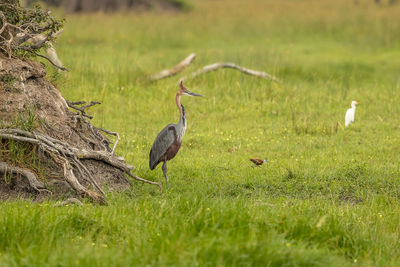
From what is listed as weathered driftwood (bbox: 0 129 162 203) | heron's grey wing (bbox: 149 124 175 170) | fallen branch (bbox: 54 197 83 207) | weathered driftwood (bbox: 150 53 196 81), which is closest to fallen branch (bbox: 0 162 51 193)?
weathered driftwood (bbox: 0 129 162 203)

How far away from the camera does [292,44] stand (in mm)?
23391

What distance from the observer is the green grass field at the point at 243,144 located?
18.8 ft

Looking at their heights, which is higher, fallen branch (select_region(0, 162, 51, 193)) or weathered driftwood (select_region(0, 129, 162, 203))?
weathered driftwood (select_region(0, 129, 162, 203))

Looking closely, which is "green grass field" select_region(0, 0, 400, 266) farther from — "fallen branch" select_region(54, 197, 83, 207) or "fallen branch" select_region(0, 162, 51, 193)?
"fallen branch" select_region(0, 162, 51, 193)

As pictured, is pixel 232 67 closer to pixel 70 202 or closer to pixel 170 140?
pixel 170 140

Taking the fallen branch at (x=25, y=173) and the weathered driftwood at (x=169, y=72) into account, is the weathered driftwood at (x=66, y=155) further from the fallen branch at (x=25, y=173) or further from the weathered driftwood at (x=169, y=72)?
the weathered driftwood at (x=169, y=72)

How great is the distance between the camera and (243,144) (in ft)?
40.0

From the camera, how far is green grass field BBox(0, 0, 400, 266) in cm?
573

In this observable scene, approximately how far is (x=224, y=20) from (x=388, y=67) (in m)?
9.54

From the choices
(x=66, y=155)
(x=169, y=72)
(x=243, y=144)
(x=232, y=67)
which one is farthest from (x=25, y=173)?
(x=232, y=67)

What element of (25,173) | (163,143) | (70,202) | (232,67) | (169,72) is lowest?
(70,202)

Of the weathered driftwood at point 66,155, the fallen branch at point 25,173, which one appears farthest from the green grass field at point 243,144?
the fallen branch at point 25,173

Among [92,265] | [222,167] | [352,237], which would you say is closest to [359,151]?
[222,167]

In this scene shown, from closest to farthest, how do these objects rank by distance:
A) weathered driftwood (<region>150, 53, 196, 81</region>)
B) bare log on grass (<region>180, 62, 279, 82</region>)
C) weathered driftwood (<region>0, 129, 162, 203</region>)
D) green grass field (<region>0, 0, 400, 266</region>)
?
1. green grass field (<region>0, 0, 400, 266</region>)
2. weathered driftwood (<region>0, 129, 162, 203</region>)
3. bare log on grass (<region>180, 62, 279, 82</region>)
4. weathered driftwood (<region>150, 53, 196, 81</region>)
